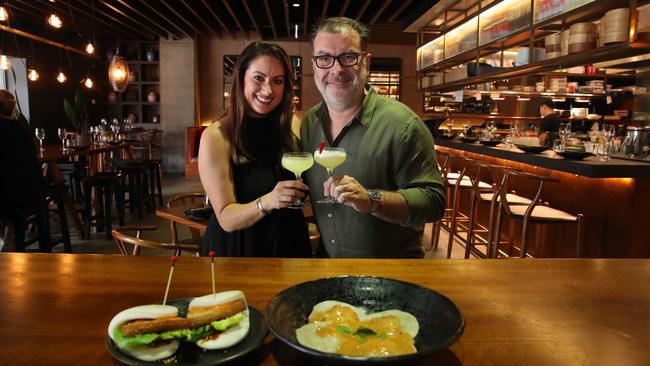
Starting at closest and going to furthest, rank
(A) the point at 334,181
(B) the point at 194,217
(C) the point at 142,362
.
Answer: (C) the point at 142,362, (A) the point at 334,181, (B) the point at 194,217

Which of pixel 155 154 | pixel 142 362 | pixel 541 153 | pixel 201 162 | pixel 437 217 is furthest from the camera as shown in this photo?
pixel 155 154

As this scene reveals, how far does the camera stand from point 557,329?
101 cm

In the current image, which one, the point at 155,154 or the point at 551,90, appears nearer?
the point at 551,90

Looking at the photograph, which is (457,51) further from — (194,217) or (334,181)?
(334,181)

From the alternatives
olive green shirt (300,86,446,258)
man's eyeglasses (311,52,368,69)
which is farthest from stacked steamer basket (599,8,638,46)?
man's eyeglasses (311,52,368,69)

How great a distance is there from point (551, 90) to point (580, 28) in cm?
483

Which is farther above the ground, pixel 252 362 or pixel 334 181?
pixel 334 181

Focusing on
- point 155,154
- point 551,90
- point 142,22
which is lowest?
point 155,154

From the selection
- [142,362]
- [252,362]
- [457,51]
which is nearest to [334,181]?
[252,362]

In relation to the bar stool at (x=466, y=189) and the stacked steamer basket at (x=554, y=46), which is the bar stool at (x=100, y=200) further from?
the stacked steamer basket at (x=554, y=46)

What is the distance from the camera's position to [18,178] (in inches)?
145

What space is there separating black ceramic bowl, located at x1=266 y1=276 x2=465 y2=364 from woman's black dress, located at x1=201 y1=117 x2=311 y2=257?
0.91m

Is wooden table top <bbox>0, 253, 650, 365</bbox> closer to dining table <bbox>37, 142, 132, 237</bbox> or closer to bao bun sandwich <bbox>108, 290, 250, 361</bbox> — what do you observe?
bao bun sandwich <bbox>108, 290, 250, 361</bbox>

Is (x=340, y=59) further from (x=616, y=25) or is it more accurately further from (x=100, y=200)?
(x=100, y=200)
